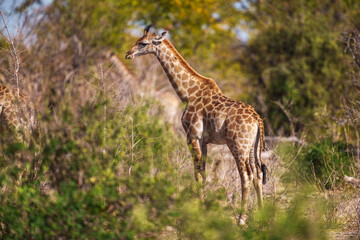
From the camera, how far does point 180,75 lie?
713 centimetres

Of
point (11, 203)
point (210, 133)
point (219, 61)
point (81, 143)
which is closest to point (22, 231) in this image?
point (11, 203)

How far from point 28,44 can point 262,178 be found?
22.0ft

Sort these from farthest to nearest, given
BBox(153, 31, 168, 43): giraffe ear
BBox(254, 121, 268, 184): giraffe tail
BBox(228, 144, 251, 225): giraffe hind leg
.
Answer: BBox(153, 31, 168, 43): giraffe ear
BBox(254, 121, 268, 184): giraffe tail
BBox(228, 144, 251, 225): giraffe hind leg

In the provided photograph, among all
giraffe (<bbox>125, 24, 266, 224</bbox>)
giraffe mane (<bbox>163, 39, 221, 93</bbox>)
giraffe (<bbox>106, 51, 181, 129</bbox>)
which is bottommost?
giraffe (<bbox>106, 51, 181, 129</bbox>)

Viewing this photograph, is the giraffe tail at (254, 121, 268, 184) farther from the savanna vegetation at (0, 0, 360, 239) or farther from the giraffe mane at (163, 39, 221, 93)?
the giraffe mane at (163, 39, 221, 93)

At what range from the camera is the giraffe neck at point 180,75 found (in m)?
7.06

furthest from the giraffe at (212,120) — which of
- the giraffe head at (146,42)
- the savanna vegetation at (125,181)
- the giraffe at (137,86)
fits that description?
the giraffe at (137,86)

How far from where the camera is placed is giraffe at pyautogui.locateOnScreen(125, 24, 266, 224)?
6.33 meters

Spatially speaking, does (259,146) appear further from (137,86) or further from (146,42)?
(137,86)

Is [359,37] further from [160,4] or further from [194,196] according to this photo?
[160,4]

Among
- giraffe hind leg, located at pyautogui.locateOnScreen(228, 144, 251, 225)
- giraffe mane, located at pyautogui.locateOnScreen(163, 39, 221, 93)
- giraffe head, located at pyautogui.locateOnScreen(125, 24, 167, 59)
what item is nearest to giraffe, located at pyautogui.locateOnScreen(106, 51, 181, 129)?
giraffe mane, located at pyautogui.locateOnScreen(163, 39, 221, 93)

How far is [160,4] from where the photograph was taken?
23688 mm

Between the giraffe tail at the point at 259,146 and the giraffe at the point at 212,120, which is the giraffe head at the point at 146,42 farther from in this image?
the giraffe tail at the point at 259,146

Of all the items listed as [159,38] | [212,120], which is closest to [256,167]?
[212,120]
